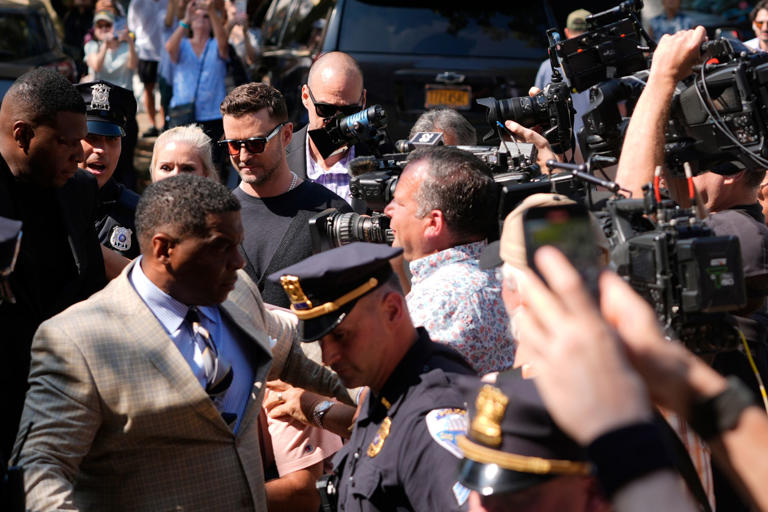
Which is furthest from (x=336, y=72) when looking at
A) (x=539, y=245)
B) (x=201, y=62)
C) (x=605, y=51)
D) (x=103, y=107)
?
(x=539, y=245)

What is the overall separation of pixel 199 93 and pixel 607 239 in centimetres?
749

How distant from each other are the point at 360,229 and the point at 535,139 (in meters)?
1.01

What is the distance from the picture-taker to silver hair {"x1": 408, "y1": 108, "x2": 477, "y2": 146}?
598 centimetres

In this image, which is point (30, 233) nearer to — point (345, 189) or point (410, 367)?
point (410, 367)

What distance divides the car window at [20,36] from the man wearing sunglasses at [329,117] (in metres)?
5.84

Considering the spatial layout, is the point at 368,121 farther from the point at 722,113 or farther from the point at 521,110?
the point at 722,113

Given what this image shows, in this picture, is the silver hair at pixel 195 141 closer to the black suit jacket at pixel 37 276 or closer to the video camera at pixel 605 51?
the black suit jacket at pixel 37 276

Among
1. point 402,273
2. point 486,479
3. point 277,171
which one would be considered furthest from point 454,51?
point 486,479

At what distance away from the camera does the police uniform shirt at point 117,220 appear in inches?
194

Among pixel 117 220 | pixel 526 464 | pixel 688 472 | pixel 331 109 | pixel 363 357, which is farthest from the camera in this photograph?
pixel 331 109

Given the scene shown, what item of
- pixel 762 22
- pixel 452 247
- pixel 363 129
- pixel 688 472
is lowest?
pixel 688 472

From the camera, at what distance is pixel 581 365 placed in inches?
55.4

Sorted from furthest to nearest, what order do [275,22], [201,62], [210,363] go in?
[275,22] → [201,62] → [210,363]

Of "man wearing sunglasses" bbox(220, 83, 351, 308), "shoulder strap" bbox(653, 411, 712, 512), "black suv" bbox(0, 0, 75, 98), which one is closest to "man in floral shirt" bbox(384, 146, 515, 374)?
"shoulder strap" bbox(653, 411, 712, 512)
